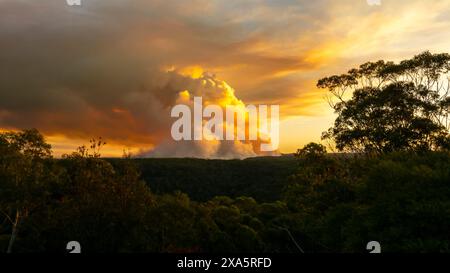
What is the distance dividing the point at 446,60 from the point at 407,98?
21.6ft

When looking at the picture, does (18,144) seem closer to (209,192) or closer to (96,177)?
(96,177)

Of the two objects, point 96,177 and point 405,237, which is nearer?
point 405,237

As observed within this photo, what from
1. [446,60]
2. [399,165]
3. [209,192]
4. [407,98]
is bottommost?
[209,192]

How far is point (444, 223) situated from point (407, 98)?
29723mm

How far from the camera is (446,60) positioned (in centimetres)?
5206

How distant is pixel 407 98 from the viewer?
2005 inches
